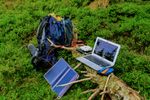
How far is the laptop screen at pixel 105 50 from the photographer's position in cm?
705

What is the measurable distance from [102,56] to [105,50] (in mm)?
140

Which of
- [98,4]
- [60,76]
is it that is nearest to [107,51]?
[60,76]

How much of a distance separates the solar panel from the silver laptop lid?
2.05 feet

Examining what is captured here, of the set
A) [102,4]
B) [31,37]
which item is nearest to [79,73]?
[31,37]

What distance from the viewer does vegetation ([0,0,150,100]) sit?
730cm

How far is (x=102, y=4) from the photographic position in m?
10.2

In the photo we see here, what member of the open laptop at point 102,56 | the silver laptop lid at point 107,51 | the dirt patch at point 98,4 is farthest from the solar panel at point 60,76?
the dirt patch at point 98,4

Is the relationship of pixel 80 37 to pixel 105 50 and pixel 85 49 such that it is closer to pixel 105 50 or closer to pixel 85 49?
pixel 85 49

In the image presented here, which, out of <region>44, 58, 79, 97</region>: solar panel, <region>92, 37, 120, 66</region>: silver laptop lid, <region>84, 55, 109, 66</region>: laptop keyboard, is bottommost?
<region>44, 58, 79, 97</region>: solar panel

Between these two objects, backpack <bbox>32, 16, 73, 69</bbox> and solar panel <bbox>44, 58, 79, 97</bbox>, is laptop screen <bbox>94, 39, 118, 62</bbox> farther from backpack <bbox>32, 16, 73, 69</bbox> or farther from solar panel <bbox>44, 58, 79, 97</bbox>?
backpack <bbox>32, 16, 73, 69</bbox>

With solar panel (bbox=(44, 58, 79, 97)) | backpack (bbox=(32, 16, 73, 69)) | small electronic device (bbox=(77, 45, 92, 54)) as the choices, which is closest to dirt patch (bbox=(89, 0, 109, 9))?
backpack (bbox=(32, 16, 73, 69))

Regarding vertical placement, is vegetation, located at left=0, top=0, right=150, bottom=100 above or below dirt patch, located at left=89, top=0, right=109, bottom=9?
below

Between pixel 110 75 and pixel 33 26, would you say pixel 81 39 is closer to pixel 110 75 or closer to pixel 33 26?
pixel 33 26

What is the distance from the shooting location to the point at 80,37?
8945mm
